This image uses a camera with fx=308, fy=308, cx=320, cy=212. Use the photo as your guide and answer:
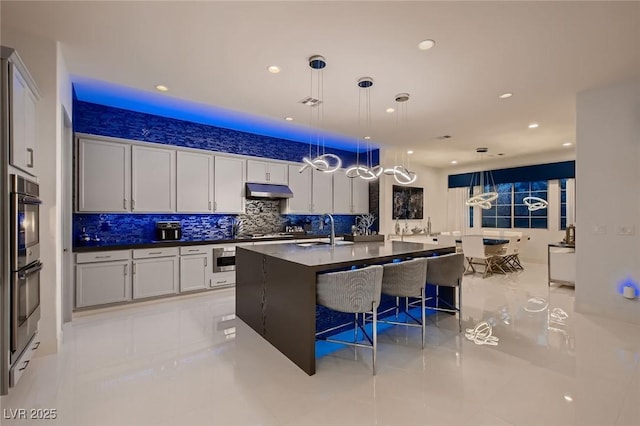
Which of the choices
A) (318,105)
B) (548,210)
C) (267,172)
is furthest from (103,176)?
(548,210)

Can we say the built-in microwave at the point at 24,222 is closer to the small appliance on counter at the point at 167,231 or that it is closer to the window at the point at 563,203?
the small appliance on counter at the point at 167,231

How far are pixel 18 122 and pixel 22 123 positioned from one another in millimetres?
114

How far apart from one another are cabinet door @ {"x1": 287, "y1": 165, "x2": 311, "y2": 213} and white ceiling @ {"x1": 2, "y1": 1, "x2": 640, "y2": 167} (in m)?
1.93

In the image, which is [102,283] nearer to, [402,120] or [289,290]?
[289,290]

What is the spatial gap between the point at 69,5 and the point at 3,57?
742 mm

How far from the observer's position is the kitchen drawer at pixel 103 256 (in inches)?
153

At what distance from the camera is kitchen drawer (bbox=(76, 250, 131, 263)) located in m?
3.89

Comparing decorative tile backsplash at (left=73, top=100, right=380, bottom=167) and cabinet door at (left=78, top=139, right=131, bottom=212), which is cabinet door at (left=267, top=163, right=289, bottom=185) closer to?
decorative tile backsplash at (left=73, top=100, right=380, bottom=167)

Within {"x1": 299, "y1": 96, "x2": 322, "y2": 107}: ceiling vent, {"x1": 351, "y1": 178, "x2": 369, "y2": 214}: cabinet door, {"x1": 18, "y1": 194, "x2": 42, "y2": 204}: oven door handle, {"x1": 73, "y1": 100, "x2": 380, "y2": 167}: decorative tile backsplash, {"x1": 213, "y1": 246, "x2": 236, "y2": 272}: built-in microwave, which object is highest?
{"x1": 299, "y1": 96, "x2": 322, "y2": 107}: ceiling vent

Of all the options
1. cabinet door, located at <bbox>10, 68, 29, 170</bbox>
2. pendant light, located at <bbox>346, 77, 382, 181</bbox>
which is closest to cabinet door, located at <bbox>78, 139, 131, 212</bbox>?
cabinet door, located at <bbox>10, 68, 29, 170</bbox>

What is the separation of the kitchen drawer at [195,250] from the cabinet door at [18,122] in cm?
251

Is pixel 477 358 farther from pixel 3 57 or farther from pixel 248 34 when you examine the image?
pixel 3 57

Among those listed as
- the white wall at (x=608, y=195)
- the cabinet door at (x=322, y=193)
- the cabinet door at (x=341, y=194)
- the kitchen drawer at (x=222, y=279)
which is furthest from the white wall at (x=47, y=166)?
the white wall at (x=608, y=195)

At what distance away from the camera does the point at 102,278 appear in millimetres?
4023
